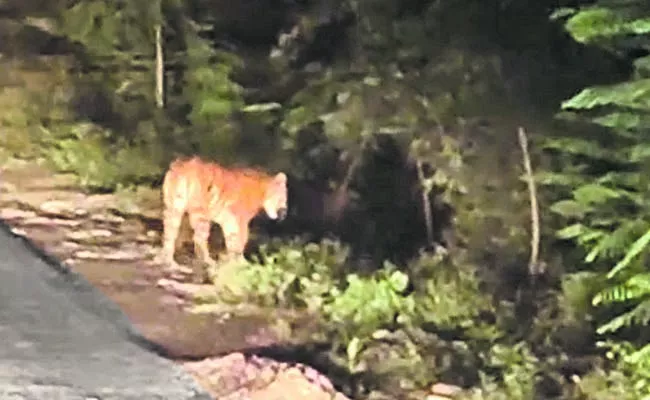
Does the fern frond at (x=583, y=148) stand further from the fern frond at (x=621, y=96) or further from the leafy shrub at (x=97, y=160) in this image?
the leafy shrub at (x=97, y=160)

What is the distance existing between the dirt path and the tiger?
0.03 m

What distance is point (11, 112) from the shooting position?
4.83 ft

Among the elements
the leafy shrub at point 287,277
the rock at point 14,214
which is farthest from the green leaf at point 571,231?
the rock at point 14,214

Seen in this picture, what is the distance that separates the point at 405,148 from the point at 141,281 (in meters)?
0.32

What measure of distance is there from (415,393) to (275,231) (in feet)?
0.79

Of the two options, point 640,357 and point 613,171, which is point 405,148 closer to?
point 613,171

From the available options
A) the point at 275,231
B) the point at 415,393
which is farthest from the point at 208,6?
the point at 415,393

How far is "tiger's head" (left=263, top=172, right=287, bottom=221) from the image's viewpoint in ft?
4.63

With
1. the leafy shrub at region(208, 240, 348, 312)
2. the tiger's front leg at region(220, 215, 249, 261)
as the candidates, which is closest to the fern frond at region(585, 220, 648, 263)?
the leafy shrub at region(208, 240, 348, 312)

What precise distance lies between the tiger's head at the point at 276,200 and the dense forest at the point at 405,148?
11 millimetres

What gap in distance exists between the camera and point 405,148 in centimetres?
142

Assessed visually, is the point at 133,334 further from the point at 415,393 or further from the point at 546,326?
the point at 546,326

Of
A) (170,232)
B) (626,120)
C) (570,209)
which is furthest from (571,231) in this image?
(170,232)

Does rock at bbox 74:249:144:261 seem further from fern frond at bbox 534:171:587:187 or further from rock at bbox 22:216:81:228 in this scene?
fern frond at bbox 534:171:587:187
